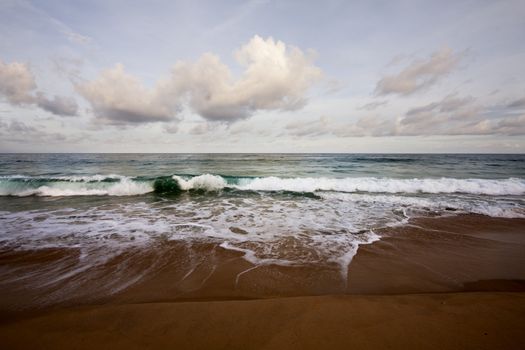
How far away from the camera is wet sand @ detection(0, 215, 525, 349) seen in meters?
2.21

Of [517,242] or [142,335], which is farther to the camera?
[517,242]

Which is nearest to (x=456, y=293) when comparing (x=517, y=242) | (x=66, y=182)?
(x=517, y=242)

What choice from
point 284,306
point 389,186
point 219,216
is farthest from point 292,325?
point 389,186

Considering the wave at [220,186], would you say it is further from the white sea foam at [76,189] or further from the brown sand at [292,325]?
the brown sand at [292,325]

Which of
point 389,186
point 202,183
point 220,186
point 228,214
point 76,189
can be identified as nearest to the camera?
point 228,214

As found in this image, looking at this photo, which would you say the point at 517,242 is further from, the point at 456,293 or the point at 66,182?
the point at 66,182

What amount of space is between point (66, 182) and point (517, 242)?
19779 millimetres

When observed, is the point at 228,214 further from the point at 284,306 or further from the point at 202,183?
the point at 202,183

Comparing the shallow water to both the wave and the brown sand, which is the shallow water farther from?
the brown sand

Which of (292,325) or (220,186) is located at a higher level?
(292,325)

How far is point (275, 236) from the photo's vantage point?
5480 mm

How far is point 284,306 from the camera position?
270 cm

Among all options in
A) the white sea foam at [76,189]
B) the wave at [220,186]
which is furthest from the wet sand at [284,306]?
Answer: the wave at [220,186]

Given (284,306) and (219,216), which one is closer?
(284,306)
